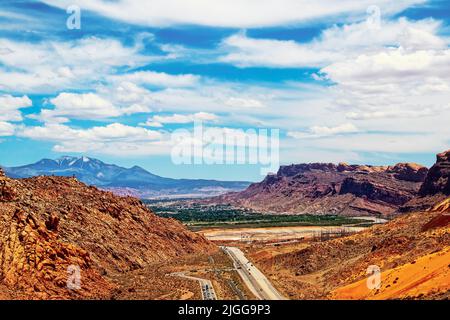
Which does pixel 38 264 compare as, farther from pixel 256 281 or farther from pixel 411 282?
pixel 411 282

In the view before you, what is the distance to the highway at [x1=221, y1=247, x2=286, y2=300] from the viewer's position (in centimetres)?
6712

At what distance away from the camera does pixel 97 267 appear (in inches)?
3246

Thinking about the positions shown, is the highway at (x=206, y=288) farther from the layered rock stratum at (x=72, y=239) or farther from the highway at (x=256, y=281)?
the layered rock stratum at (x=72, y=239)

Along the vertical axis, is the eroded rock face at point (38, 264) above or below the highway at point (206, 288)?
above

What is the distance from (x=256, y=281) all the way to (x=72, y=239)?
30.2m

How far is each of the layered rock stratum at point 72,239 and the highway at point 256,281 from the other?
1729 centimetres

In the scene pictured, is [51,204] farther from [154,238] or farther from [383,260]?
[383,260]

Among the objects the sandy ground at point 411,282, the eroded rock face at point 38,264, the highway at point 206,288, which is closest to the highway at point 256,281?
the highway at point 206,288

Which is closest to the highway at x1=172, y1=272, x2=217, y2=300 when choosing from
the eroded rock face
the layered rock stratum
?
the layered rock stratum

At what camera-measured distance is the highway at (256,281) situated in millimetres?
67125

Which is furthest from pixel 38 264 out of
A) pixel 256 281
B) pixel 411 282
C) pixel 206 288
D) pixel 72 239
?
pixel 411 282
